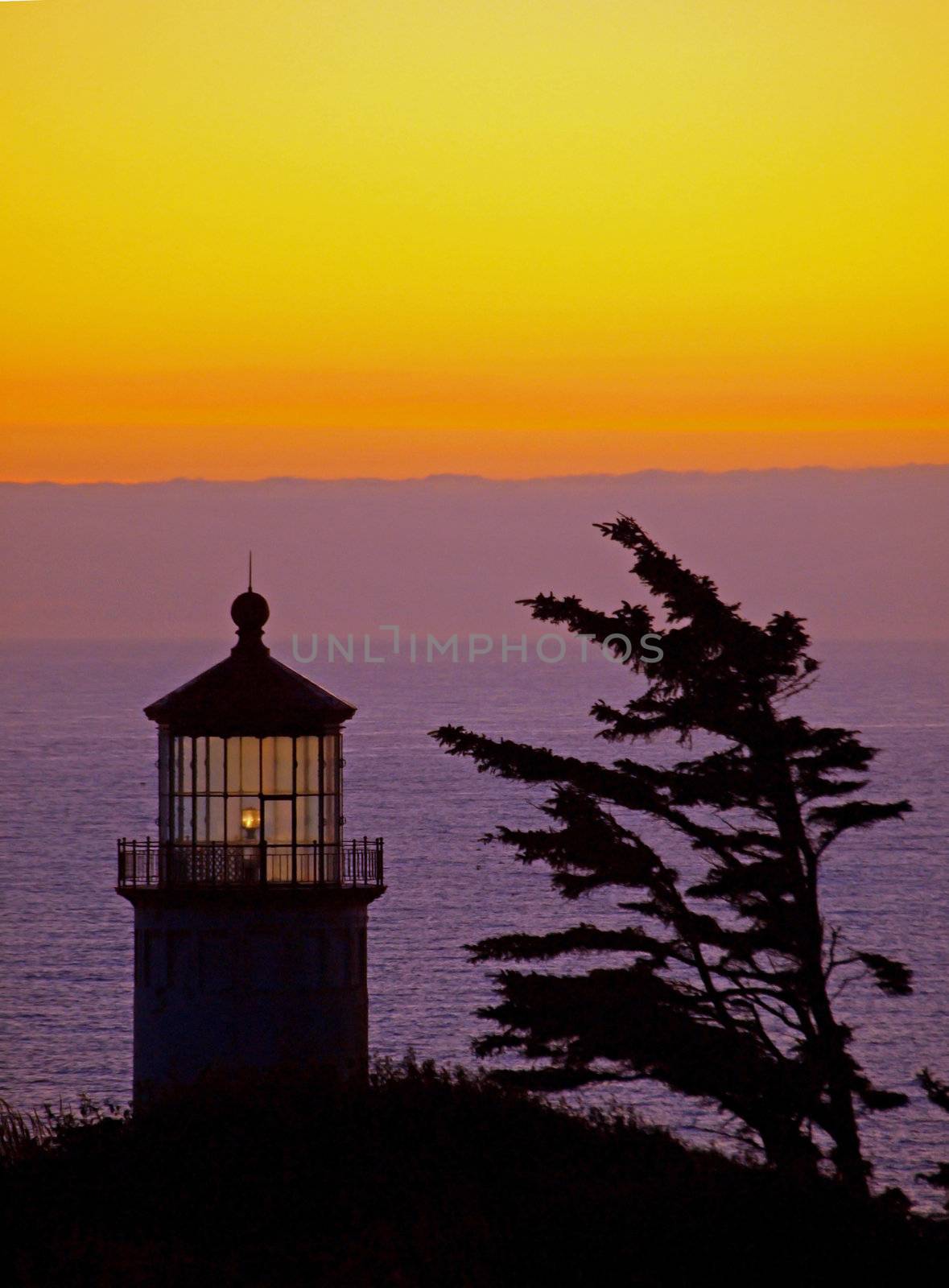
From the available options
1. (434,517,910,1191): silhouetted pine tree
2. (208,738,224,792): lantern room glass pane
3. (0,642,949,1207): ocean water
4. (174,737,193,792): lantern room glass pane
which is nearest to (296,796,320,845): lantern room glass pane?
(208,738,224,792): lantern room glass pane

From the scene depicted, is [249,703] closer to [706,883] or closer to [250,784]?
[250,784]

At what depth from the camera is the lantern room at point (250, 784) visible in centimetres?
1861

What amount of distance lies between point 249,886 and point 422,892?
157 feet

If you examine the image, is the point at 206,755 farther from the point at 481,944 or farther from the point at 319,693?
the point at 481,944

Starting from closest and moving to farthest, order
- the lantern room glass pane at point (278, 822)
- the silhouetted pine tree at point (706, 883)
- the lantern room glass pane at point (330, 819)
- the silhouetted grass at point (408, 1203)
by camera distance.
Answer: the silhouetted grass at point (408, 1203), the silhouetted pine tree at point (706, 883), the lantern room glass pane at point (278, 822), the lantern room glass pane at point (330, 819)

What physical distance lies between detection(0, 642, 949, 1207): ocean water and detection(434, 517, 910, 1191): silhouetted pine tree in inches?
29.9

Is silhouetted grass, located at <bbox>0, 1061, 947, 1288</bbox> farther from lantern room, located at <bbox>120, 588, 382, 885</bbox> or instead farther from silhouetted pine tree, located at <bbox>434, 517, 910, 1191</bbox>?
lantern room, located at <bbox>120, 588, 382, 885</bbox>

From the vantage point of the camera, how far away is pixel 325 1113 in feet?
57.6

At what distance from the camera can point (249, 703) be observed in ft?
61.0

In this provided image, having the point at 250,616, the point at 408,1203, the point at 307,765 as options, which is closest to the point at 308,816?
the point at 307,765

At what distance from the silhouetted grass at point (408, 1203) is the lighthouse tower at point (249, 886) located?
0.51 metres

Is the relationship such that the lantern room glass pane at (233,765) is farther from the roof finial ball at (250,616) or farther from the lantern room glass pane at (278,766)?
the roof finial ball at (250,616)

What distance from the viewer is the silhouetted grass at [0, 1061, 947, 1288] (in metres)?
14.3

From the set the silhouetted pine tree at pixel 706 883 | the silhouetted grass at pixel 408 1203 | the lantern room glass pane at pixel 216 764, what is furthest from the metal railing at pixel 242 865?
the silhouetted grass at pixel 408 1203
